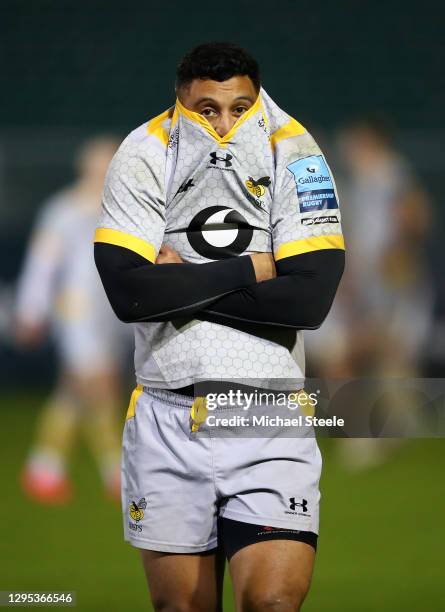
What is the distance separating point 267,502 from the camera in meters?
3.26

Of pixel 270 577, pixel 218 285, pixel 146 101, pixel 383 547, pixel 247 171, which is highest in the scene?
pixel 146 101

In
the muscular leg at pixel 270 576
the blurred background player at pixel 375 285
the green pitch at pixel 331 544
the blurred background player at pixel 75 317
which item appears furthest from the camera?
the blurred background player at pixel 375 285

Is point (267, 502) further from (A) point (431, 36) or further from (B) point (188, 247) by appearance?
(A) point (431, 36)

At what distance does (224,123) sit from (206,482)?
3.28 ft

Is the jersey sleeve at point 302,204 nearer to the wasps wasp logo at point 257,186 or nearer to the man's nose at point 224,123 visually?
the wasps wasp logo at point 257,186

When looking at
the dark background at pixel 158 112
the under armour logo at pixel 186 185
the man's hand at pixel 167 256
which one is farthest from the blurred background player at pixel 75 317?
the under armour logo at pixel 186 185

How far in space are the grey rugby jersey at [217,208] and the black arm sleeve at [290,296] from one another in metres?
0.03

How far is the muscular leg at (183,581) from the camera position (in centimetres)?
326

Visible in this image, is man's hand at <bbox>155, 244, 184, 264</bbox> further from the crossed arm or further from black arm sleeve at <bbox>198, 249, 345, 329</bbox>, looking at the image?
black arm sleeve at <bbox>198, 249, 345, 329</bbox>

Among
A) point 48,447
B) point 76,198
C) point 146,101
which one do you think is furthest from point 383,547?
point 146,101

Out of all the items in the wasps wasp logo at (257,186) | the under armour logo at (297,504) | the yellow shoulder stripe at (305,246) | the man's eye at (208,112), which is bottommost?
the under armour logo at (297,504)

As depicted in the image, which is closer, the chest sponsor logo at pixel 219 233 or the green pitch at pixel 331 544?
the chest sponsor logo at pixel 219 233

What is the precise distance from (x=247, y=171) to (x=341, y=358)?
697 cm

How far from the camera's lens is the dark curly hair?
3.32m
